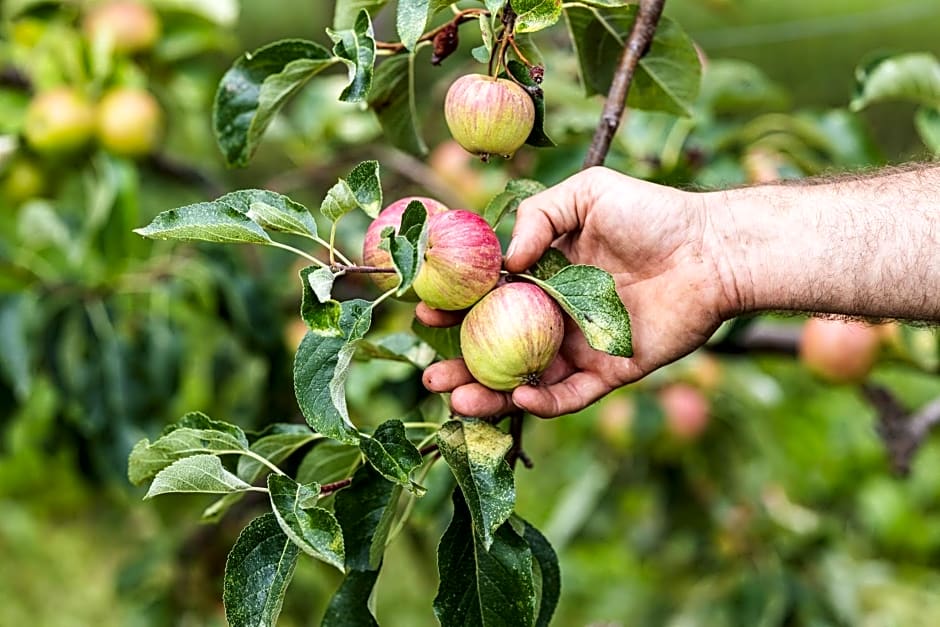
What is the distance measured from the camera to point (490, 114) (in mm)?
593

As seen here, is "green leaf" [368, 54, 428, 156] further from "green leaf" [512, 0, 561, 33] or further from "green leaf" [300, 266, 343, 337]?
"green leaf" [300, 266, 343, 337]

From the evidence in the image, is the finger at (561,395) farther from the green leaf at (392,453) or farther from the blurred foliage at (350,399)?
the blurred foliage at (350,399)

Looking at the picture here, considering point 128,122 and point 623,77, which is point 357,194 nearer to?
point 623,77

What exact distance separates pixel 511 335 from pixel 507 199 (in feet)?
0.43

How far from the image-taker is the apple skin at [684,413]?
1472 millimetres

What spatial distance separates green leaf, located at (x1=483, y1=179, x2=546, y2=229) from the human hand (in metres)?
0.03

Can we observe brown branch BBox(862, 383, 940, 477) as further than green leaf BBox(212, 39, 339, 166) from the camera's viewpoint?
Yes

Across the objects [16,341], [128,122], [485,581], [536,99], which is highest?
[536,99]

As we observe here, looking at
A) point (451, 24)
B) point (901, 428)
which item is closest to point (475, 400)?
point (451, 24)

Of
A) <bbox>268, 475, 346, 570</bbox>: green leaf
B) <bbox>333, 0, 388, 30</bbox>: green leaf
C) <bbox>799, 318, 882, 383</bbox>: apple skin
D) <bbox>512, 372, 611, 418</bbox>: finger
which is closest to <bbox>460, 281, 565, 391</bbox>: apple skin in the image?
<bbox>512, 372, 611, 418</bbox>: finger

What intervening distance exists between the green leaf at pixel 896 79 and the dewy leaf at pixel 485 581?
54 cm

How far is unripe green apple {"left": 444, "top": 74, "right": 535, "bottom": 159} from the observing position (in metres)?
0.59

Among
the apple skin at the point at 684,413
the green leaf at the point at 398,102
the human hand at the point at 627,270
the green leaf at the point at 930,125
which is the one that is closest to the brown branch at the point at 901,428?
the apple skin at the point at 684,413

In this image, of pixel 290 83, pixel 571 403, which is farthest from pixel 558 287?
pixel 290 83
